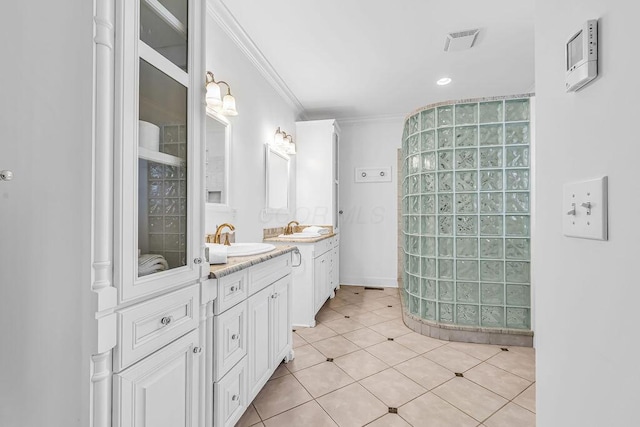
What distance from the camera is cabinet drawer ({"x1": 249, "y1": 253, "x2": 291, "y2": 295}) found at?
5.22 ft

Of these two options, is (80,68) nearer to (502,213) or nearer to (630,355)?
(630,355)

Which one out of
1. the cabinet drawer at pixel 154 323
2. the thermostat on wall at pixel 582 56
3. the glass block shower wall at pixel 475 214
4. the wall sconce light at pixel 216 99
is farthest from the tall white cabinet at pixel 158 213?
the glass block shower wall at pixel 475 214

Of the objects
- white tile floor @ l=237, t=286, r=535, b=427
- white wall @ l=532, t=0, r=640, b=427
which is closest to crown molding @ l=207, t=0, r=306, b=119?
white wall @ l=532, t=0, r=640, b=427

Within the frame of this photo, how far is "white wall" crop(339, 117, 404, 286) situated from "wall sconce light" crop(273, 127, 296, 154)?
126cm

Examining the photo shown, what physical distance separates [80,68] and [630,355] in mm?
1259

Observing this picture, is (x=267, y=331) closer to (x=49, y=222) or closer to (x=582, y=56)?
(x=49, y=222)

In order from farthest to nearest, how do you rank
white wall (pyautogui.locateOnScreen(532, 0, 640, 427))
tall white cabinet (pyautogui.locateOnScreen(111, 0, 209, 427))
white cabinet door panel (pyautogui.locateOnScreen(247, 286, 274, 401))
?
white cabinet door panel (pyautogui.locateOnScreen(247, 286, 274, 401))
tall white cabinet (pyautogui.locateOnScreen(111, 0, 209, 427))
white wall (pyautogui.locateOnScreen(532, 0, 640, 427))

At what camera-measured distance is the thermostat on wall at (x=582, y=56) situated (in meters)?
0.51

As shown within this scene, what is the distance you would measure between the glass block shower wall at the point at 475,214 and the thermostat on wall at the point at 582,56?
2188mm

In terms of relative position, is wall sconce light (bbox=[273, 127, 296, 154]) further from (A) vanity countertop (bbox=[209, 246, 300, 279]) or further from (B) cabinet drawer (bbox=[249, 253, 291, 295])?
(A) vanity countertop (bbox=[209, 246, 300, 279])

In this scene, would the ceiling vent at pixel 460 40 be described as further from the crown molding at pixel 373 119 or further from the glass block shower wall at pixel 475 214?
the crown molding at pixel 373 119

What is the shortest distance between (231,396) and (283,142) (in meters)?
2.55

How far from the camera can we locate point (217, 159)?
219cm

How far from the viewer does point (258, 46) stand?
257 centimetres
